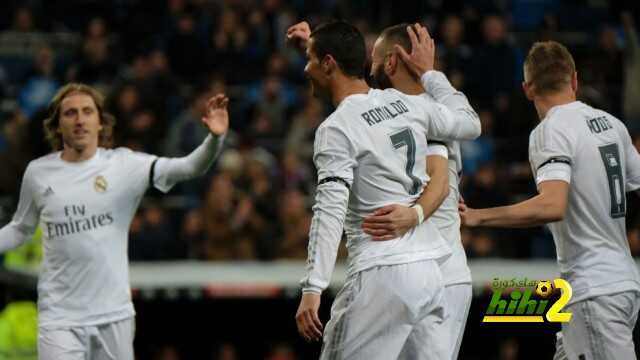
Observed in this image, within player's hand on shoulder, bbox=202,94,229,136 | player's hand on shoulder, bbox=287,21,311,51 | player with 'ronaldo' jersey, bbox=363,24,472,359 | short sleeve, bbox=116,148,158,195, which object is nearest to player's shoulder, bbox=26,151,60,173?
short sleeve, bbox=116,148,158,195

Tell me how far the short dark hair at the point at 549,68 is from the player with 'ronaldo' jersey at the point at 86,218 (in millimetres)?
1684

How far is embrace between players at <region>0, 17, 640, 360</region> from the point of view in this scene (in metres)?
5.72

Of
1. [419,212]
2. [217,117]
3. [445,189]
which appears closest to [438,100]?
[445,189]

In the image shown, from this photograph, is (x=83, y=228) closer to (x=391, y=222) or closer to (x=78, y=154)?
(x=78, y=154)

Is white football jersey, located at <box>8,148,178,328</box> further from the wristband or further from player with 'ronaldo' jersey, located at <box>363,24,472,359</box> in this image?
the wristband

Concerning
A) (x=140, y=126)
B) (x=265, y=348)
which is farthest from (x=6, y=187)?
(x=265, y=348)

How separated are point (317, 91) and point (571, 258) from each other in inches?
60.9

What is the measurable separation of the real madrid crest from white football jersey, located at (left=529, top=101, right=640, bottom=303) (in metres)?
2.45

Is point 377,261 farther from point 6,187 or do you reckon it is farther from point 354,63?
point 6,187

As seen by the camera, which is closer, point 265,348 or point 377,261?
point 377,261

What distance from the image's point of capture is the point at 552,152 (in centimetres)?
619

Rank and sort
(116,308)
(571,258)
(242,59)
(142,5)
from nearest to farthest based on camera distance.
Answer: (571,258) → (116,308) → (242,59) → (142,5)

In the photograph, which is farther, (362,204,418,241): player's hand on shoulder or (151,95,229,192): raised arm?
(151,95,229,192): raised arm

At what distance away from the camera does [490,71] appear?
575 inches
